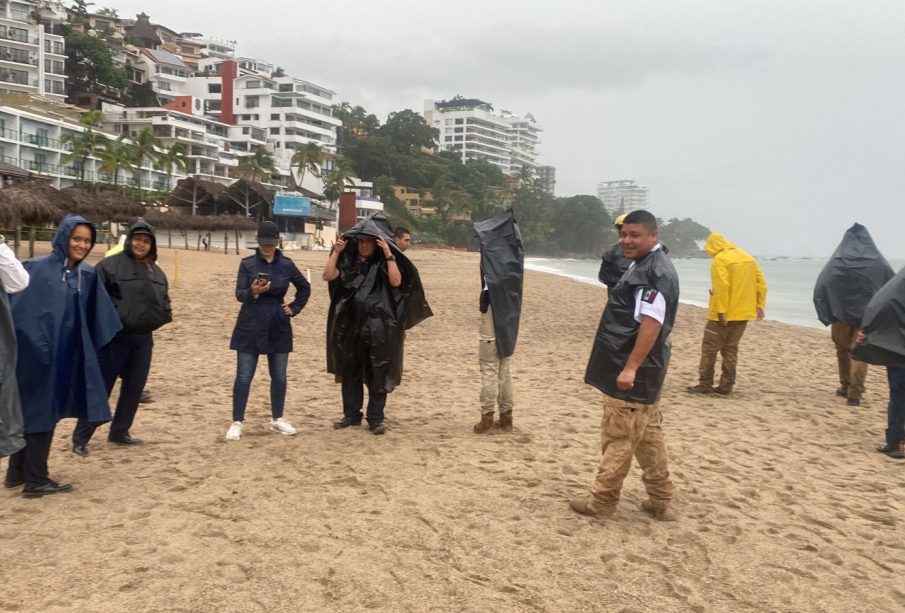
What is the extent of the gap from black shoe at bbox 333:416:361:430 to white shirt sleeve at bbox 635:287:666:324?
289cm

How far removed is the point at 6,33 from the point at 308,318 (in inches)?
2592

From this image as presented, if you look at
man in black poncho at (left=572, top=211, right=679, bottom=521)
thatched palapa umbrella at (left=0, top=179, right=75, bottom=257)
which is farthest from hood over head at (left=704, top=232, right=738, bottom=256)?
A: thatched palapa umbrella at (left=0, top=179, right=75, bottom=257)

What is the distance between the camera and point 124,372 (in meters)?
4.64

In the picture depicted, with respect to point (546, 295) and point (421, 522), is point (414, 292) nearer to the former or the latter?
point (421, 522)

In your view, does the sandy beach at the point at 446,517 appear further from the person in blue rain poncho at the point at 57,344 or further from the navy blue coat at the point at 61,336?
the navy blue coat at the point at 61,336

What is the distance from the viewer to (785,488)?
4465 millimetres

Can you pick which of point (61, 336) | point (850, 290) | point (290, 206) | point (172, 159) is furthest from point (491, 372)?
point (172, 159)

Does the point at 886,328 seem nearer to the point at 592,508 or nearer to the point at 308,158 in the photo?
the point at 592,508

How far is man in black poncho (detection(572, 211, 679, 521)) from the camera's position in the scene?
349 cm

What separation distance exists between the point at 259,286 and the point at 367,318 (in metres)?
0.90

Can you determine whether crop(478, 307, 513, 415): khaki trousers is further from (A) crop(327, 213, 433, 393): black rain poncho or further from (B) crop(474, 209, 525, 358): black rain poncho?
(A) crop(327, 213, 433, 393): black rain poncho

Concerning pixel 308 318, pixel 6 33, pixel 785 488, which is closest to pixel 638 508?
pixel 785 488

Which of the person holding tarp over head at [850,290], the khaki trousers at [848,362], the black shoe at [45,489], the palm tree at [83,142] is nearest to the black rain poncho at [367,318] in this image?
the black shoe at [45,489]

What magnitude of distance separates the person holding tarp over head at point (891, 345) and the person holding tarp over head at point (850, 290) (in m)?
1.88
